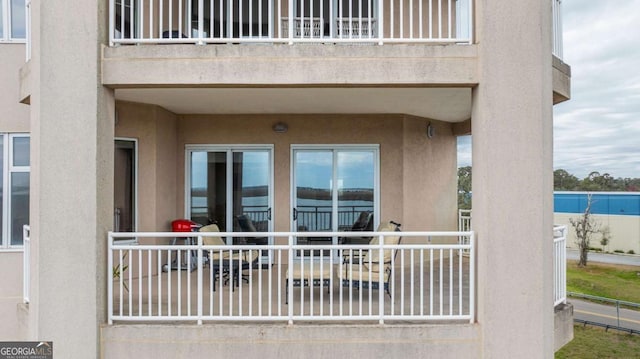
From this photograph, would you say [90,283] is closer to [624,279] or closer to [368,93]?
[368,93]

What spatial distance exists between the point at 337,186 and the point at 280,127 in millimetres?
1722

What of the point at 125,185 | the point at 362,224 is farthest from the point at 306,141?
the point at 125,185

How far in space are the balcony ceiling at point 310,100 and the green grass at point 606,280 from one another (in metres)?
19.7

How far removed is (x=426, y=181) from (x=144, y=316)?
6.34 metres

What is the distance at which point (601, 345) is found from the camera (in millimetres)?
16938

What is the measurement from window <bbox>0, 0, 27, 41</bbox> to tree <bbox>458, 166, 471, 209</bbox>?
18.3 m

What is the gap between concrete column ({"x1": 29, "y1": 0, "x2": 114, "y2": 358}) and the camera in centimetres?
493

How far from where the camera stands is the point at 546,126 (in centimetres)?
500

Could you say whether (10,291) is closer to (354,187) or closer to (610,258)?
(354,187)

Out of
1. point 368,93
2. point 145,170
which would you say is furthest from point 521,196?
point 145,170

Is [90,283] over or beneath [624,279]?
over

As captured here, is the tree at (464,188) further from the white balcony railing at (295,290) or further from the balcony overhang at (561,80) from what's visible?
the balcony overhang at (561,80)

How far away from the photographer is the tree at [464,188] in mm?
21688

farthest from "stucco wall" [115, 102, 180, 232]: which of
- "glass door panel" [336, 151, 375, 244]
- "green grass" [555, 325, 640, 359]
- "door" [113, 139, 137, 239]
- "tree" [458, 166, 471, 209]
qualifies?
"green grass" [555, 325, 640, 359]
